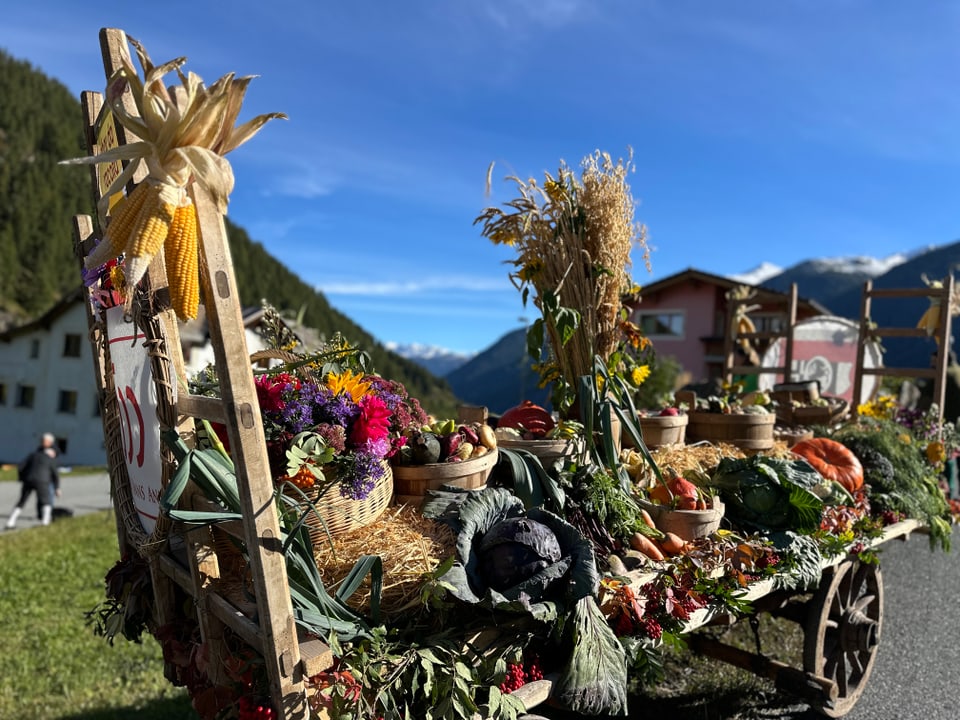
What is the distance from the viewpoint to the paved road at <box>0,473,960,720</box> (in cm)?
399

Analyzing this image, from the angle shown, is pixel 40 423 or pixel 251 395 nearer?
pixel 251 395

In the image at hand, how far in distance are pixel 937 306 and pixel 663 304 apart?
23.7m

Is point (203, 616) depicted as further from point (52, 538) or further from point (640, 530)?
point (52, 538)

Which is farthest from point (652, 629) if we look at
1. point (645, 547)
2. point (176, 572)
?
point (176, 572)

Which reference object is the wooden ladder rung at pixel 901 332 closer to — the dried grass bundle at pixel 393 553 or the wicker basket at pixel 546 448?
the wicker basket at pixel 546 448

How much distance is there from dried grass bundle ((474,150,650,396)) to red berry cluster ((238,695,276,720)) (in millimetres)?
1858

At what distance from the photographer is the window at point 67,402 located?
35.0 m

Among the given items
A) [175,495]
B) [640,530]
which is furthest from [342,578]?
[640,530]

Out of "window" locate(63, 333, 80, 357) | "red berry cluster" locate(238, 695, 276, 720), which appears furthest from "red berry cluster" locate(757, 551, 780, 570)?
"window" locate(63, 333, 80, 357)

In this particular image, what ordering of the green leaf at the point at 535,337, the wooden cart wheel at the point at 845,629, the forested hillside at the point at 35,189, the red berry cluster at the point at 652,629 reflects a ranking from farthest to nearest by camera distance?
the forested hillside at the point at 35,189
the wooden cart wheel at the point at 845,629
the green leaf at the point at 535,337
the red berry cluster at the point at 652,629

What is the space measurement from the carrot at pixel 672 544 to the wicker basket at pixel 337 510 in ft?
3.87

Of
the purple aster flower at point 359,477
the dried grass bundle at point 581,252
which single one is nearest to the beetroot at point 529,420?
the dried grass bundle at point 581,252

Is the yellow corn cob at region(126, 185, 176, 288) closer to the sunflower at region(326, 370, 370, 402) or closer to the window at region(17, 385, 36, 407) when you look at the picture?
the sunflower at region(326, 370, 370, 402)

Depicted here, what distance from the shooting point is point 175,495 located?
1.67 metres
